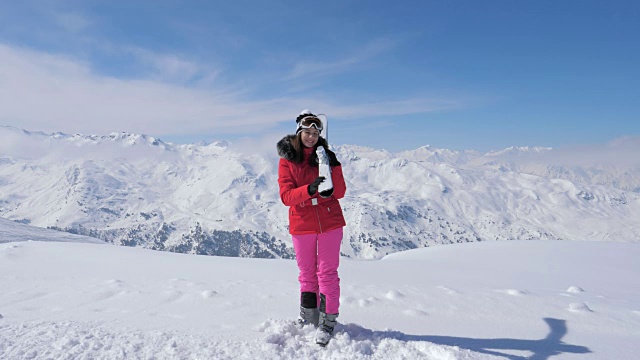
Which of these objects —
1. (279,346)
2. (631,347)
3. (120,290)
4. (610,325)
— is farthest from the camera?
(120,290)

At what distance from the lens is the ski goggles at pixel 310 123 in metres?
4.74

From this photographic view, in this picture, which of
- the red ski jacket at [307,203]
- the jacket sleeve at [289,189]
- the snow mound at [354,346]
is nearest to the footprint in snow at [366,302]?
the snow mound at [354,346]

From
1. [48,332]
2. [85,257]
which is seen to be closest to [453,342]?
[48,332]

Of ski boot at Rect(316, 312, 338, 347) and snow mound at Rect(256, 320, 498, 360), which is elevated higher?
ski boot at Rect(316, 312, 338, 347)

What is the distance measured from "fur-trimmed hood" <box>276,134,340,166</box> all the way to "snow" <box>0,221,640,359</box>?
2167 mm

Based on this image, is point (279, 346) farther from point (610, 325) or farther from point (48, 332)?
point (610, 325)

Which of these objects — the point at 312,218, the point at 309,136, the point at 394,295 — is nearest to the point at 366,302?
the point at 394,295

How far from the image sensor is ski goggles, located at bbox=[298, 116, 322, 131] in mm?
4741

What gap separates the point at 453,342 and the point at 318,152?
2958 mm

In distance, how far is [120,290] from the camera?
636 centimetres

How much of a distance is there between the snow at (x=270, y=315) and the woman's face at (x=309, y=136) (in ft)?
7.84

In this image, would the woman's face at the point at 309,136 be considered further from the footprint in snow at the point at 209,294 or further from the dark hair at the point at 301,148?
the footprint in snow at the point at 209,294

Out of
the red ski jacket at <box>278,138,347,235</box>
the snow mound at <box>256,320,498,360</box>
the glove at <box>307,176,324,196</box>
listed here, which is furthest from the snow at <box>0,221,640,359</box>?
the glove at <box>307,176,324,196</box>

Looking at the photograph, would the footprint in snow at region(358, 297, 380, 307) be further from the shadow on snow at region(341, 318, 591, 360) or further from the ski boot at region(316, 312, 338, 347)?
the ski boot at region(316, 312, 338, 347)
